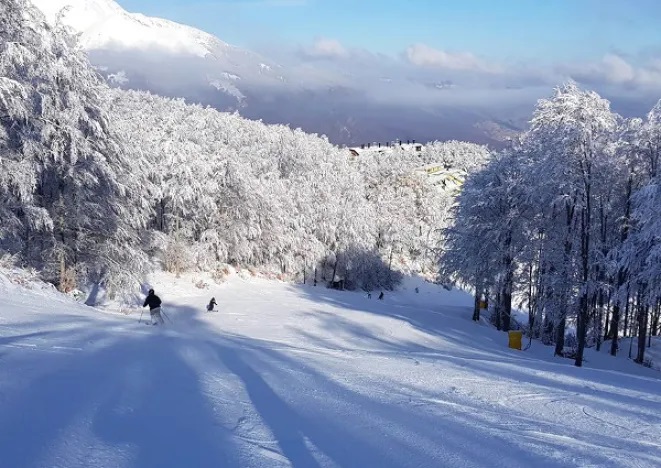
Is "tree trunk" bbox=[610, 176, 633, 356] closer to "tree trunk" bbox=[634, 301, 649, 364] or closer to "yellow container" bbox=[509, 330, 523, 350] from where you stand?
"tree trunk" bbox=[634, 301, 649, 364]

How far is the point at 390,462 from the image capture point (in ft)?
15.9

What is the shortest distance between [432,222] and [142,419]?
80211mm

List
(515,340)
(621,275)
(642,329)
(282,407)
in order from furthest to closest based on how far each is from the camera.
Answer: (515,340), (621,275), (642,329), (282,407)

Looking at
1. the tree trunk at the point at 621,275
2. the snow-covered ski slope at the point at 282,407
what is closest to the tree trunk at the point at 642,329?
the tree trunk at the point at 621,275

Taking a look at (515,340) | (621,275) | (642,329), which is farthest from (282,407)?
(621,275)

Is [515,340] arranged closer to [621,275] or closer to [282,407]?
[621,275]

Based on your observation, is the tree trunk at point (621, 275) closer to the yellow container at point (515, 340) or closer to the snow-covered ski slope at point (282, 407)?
the yellow container at point (515, 340)

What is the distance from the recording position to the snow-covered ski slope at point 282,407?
15.6ft

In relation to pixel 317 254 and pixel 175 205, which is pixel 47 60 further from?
pixel 317 254

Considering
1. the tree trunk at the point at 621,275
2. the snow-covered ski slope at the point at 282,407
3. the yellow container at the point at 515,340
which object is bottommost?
the yellow container at the point at 515,340

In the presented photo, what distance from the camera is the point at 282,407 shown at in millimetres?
6125

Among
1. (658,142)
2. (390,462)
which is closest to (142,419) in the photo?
(390,462)

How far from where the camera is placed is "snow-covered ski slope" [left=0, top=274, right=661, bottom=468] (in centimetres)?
476

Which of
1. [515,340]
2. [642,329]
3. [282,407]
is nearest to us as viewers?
[282,407]
